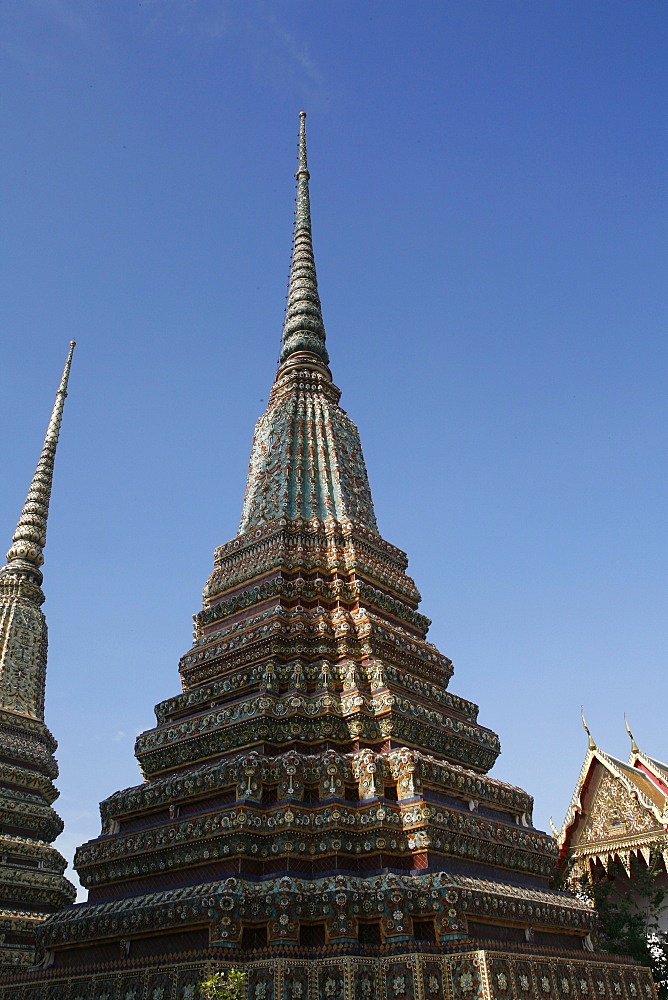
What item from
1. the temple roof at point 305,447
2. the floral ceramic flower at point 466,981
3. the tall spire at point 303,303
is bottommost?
the floral ceramic flower at point 466,981

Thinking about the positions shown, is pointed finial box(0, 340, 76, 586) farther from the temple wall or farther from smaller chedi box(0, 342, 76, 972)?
the temple wall

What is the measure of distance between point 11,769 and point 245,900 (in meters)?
12.9

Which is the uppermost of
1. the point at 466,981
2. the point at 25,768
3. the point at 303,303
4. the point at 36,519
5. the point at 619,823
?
the point at 303,303

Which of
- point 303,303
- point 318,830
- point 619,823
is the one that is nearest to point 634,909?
point 619,823

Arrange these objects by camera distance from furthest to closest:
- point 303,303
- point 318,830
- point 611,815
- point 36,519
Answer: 1. point 36,519
2. point 303,303
3. point 611,815
4. point 318,830

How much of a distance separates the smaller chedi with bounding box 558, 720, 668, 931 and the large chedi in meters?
3.35

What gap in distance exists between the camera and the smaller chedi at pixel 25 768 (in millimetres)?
18409

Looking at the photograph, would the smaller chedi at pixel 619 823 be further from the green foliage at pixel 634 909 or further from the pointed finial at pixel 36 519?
the pointed finial at pixel 36 519

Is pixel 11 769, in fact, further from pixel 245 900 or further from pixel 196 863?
pixel 245 900

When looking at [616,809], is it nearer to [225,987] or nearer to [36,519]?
[225,987]

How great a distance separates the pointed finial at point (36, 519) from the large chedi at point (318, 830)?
38.6 feet

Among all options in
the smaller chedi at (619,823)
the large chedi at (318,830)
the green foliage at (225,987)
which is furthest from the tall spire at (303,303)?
the green foliage at (225,987)

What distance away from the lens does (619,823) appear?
16.0 m

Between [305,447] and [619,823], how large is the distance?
33.5ft
